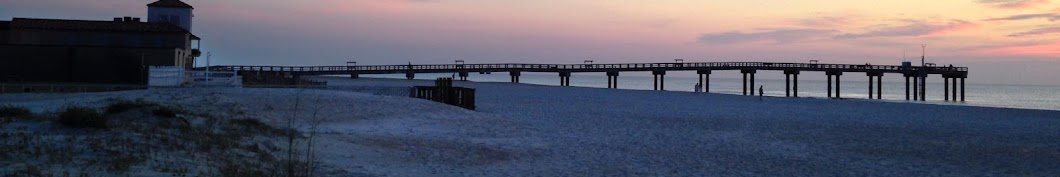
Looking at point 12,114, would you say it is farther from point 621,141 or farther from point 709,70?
point 709,70

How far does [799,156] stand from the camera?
14.7 m

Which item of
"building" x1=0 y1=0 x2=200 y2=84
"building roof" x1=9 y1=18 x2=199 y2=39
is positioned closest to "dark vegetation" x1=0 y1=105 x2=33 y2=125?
"building" x1=0 y1=0 x2=200 y2=84

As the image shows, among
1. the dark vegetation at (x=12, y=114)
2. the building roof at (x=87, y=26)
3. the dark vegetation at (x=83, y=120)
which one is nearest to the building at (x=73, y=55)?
the building roof at (x=87, y=26)

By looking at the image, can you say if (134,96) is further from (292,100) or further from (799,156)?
(799,156)

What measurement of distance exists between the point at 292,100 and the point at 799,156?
37.5 feet

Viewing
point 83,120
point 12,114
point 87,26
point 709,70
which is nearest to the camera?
point 83,120

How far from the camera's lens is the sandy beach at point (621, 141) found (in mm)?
12328

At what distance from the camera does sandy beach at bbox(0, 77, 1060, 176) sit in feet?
40.4

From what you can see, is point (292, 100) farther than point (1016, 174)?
Yes

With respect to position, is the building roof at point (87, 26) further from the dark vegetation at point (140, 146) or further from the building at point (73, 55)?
the dark vegetation at point (140, 146)

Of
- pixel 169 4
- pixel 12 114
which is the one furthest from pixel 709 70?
pixel 12 114

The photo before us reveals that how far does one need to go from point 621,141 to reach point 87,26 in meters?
28.2

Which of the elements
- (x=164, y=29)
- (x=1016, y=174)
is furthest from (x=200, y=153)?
(x=164, y=29)

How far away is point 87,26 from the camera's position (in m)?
35.3
